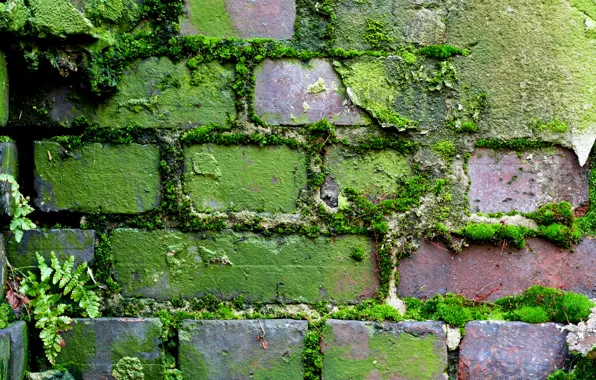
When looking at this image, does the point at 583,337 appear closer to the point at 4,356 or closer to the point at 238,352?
the point at 238,352

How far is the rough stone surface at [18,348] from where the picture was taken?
1836 mm

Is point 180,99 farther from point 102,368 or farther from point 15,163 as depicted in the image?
point 102,368

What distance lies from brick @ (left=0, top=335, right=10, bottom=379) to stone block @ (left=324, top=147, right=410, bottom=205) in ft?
3.86

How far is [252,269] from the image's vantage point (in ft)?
6.70

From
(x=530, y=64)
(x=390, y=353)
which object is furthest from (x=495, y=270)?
(x=530, y=64)

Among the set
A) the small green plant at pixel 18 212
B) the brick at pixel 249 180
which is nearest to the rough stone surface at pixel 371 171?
the brick at pixel 249 180

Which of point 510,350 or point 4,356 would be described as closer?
point 4,356

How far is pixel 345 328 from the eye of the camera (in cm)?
199

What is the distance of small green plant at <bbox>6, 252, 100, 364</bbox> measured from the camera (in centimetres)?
195

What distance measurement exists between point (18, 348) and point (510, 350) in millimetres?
1632

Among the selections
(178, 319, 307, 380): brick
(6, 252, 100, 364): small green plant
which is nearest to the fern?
(6, 252, 100, 364): small green plant

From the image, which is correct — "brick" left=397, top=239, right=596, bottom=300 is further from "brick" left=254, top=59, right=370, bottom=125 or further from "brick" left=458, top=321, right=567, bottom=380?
"brick" left=254, top=59, right=370, bottom=125

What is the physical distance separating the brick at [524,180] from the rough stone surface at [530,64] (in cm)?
8

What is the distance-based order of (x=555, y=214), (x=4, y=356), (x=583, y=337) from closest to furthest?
(x=4, y=356)
(x=583, y=337)
(x=555, y=214)
